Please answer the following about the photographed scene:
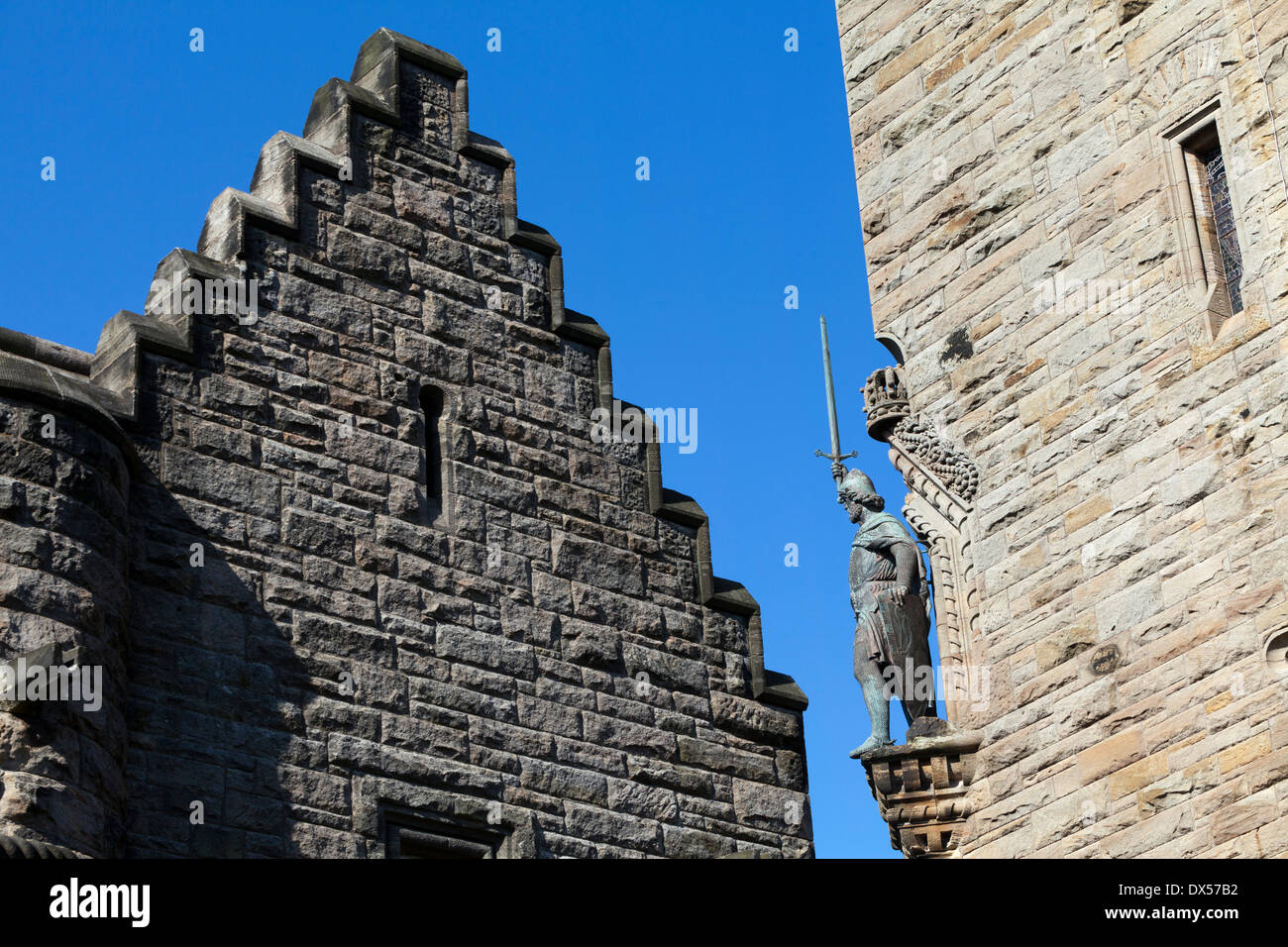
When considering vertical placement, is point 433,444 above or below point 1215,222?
below

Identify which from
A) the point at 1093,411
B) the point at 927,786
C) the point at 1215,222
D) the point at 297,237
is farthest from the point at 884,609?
the point at 297,237

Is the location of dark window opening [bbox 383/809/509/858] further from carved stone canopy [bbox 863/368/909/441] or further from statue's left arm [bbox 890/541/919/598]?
carved stone canopy [bbox 863/368/909/441]

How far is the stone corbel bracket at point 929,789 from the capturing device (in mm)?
14500

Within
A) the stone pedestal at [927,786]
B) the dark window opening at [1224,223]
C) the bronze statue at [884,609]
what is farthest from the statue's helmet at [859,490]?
the dark window opening at [1224,223]

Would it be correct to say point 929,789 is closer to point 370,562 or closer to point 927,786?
point 927,786

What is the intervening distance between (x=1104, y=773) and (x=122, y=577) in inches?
231

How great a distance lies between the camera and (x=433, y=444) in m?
16.4

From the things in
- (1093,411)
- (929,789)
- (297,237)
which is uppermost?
(297,237)

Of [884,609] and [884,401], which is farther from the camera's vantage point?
[884,401]

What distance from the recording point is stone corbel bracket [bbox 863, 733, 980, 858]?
47.6 feet

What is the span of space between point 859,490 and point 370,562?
128 inches

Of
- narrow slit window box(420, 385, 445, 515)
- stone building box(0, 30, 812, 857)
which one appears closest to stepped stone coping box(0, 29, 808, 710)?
stone building box(0, 30, 812, 857)
